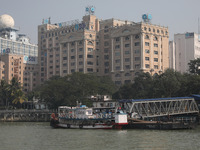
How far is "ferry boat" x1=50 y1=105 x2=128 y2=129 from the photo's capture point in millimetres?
81000

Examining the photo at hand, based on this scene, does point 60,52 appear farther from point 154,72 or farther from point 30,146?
point 30,146

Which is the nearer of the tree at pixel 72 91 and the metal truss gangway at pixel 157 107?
the metal truss gangway at pixel 157 107

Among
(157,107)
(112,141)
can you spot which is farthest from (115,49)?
(112,141)

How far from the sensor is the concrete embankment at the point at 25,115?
134 m

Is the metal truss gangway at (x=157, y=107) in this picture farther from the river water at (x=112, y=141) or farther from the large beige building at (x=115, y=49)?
the large beige building at (x=115, y=49)

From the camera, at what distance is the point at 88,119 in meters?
86.2

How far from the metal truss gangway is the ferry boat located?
15.8ft

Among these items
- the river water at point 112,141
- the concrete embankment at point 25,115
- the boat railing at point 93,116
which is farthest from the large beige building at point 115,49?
the river water at point 112,141

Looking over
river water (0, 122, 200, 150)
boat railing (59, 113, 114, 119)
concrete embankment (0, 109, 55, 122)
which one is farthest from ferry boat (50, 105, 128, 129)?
concrete embankment (0, 109, 55, 122)

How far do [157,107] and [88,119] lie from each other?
61.8ft

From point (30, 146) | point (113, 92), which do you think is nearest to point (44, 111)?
point (113, 92)

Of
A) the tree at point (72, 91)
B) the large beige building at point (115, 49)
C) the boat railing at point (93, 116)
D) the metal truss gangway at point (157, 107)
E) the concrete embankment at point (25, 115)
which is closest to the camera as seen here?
the boat railing at point (93, 116)

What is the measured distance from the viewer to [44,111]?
5300 inches

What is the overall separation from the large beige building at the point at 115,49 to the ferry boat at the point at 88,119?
261 ft
